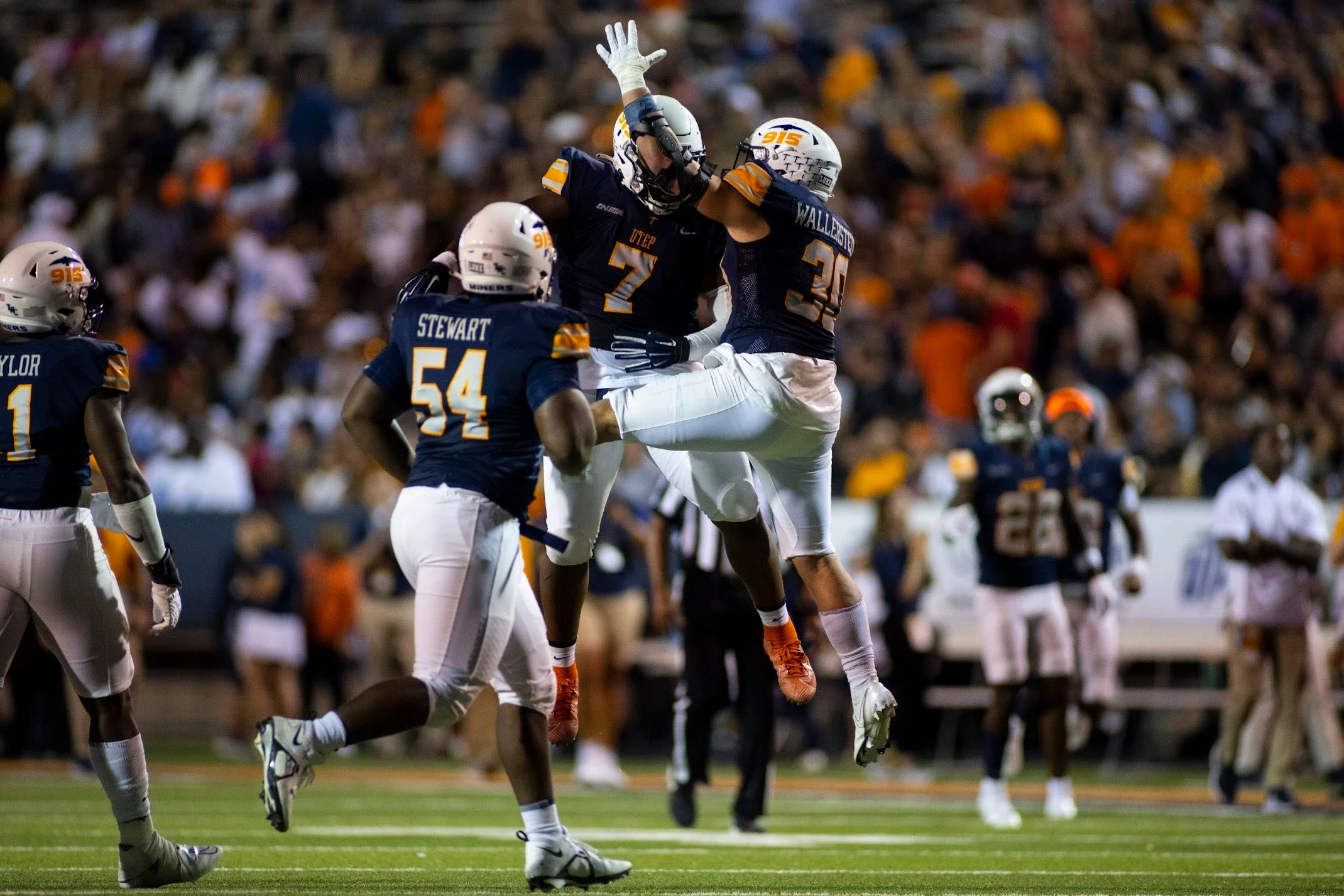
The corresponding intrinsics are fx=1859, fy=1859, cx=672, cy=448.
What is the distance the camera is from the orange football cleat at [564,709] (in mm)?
6840

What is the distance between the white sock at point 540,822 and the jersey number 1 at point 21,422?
201 centimetres

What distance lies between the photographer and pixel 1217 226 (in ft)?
50.2

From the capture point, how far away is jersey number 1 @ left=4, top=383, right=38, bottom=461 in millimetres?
6105

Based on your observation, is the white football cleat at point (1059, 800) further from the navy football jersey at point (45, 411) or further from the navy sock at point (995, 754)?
the navy football jersey at point (45, 411)

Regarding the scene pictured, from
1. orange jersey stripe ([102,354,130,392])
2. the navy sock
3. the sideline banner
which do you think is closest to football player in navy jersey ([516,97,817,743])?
orange jersey stripe ([102,354,130,392])

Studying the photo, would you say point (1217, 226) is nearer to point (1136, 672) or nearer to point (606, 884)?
point (1136, 672)

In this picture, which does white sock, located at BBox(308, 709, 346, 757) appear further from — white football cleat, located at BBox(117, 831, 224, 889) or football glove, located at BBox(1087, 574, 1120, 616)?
football glove, located at BBox(1087, 574, 1120, 616)

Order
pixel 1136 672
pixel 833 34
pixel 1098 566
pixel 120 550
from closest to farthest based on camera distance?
1. pixel 1098 566
2. pixel 120 550
3. pixel 1136 672
4. pixel 833 34

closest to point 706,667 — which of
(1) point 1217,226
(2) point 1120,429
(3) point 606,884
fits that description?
(3) point 606,884

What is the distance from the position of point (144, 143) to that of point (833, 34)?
274 inches

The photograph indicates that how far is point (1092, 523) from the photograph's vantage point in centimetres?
1160

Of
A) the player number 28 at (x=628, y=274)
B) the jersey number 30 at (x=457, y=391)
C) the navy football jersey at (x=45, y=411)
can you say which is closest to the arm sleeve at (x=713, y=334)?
the player number 28 at (x=628, y=274)

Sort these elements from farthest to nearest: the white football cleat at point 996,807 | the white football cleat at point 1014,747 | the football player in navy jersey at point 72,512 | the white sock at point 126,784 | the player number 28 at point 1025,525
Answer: the player number 28 at point 1025,525, the white football cleat at point 1014,747, the white football cleat at point 996,807, the white sock at point 126,784, the football player in navy jersey at point 72,512

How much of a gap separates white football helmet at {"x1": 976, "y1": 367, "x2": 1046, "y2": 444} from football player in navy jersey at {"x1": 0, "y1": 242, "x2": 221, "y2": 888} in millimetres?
5652
